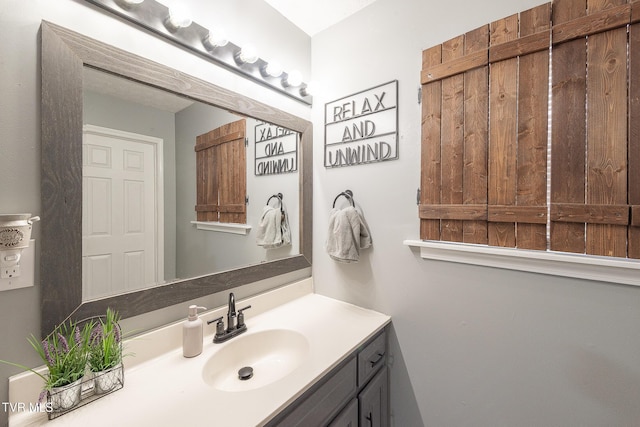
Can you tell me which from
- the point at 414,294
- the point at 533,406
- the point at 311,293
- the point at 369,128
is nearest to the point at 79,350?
the point at 311,293

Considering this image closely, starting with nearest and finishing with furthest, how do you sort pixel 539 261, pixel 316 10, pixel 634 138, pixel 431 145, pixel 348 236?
pixel 634 138, pixel 539 261, pixel 431 145, pixel 348 236, pixel 316 10

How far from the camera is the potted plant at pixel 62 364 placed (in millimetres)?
698

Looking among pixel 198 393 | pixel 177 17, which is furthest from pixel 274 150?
pixel 198 393

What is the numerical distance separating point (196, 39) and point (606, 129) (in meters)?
1.55

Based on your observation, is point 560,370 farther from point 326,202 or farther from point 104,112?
point 104,112

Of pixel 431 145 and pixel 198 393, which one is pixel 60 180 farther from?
pixel 431 145

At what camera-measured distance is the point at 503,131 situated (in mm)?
1021

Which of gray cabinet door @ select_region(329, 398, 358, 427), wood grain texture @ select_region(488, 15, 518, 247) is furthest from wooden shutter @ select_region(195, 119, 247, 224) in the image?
wood grain texture @ select_region(488, 15, 518, 247)

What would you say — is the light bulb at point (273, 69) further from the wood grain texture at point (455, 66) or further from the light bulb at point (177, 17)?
the wood grain texture at point (455, 66)

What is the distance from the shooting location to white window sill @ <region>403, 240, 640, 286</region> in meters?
0.83

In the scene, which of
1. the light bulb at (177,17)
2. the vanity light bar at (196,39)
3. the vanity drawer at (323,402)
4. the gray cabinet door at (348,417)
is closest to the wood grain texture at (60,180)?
the vanity light bar at (196,39)

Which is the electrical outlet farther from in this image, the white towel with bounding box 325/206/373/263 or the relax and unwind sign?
the relax and unwind sign

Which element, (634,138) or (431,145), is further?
(431,145)

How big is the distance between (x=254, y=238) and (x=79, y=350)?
786mm
